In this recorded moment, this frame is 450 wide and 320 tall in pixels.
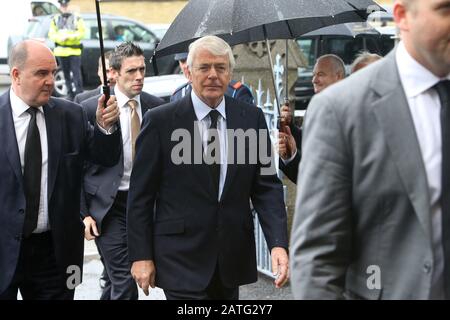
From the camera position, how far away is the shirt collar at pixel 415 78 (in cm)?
301

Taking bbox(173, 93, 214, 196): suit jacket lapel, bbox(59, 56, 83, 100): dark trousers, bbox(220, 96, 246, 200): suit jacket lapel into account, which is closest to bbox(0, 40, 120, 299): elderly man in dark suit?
bbox(173, 93, 214, 196): suit jacket lapel

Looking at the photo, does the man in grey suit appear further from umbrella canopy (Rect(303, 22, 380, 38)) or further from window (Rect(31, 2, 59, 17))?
window (Rect(31, 2, 59, 17))

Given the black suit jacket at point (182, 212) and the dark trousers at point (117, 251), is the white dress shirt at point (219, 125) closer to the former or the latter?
the black suit jacket at point (182, 212)

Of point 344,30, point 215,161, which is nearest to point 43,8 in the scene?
point 344,30

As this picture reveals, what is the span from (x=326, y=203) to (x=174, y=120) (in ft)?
6.66

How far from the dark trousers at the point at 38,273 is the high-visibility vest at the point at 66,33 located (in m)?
12.7

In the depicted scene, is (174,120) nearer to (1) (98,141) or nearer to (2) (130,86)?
(1) (98,141)

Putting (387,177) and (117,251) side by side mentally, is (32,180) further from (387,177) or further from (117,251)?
(387,177)

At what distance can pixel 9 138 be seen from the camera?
16.3 ft

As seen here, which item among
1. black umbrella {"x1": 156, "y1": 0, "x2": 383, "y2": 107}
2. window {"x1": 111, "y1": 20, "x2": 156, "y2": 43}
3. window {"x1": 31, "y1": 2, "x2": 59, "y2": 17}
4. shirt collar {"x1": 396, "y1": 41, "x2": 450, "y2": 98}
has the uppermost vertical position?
window {"x1": 31, "y1": 2, "x2": 59, "y2": 17}

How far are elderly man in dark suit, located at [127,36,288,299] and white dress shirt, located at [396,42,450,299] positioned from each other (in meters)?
1.88

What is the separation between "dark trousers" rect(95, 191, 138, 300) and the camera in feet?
20.1

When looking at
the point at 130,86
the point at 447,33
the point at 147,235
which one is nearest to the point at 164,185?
the point at 147,235
